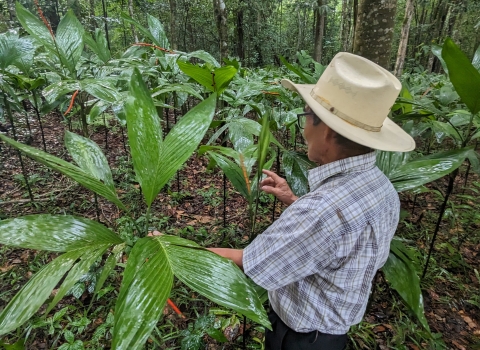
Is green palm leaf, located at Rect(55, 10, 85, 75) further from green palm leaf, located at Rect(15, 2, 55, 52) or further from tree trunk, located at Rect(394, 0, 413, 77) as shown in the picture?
tree trunk, located at Rect(394, 0, 413, 77)

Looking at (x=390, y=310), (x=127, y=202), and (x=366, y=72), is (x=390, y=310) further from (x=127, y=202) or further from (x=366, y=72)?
(x=127, y=202)

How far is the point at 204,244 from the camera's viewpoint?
7.07ft

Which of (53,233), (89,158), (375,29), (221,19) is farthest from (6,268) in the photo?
(221,19)

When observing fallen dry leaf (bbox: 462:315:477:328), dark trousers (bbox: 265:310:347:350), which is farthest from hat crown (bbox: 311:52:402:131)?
fallen dry leaf (bbox: 462:315:477:328)

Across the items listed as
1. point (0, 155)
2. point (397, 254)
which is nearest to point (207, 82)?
point (397, 254)

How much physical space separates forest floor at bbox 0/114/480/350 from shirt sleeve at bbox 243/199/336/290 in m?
0.73

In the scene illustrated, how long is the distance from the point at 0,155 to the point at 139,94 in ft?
9.23

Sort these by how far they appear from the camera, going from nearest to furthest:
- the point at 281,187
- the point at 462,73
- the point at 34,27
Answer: the point at 462,73
the point at 281,187
the point at 34,27

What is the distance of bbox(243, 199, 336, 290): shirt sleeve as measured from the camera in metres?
0.84

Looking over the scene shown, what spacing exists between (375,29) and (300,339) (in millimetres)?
1898

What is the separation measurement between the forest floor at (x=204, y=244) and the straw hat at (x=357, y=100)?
1.13 m

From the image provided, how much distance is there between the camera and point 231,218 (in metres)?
2.50

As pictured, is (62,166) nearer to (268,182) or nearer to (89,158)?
(89,158)

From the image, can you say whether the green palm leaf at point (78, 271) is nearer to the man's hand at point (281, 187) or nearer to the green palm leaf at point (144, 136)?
the green palm leaf at point (144, 136)
